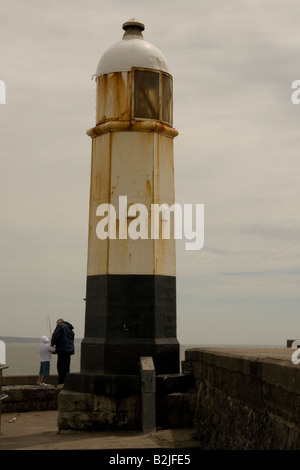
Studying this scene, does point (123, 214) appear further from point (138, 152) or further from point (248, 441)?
point (248, 441)

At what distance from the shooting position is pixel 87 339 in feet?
35.9

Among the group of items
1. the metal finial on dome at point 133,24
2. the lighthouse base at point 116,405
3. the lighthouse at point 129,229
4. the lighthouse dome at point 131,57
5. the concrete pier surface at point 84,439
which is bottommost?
the concrete pier surface at point 84,439

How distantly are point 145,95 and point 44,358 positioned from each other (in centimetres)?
618

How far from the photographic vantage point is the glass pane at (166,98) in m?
11.4

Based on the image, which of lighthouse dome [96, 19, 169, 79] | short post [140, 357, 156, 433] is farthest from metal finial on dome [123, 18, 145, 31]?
short post [140, 357, 156, 433]

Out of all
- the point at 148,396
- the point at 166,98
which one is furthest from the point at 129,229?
the point at 148,396

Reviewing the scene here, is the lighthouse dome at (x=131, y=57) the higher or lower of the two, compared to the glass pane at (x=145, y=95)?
higher

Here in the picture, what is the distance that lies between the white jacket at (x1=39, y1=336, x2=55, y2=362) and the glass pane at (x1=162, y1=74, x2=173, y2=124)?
5.79 meters

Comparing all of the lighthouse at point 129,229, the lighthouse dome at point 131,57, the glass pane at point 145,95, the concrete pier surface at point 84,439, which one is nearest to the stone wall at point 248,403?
the concrete pier surface at point 84,439

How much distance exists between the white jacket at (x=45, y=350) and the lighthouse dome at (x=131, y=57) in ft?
19.7

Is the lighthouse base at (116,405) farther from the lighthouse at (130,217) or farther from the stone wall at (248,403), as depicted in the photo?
the stone wall at (248,403)

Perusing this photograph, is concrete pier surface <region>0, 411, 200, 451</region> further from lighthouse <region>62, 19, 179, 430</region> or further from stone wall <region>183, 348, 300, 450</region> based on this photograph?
lighthouse <region>62, 19, 179, 430</region>

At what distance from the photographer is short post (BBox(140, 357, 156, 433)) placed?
9.79 metres
